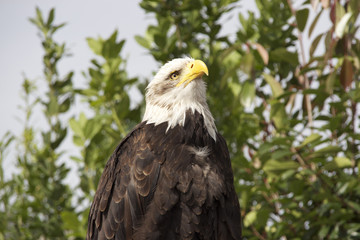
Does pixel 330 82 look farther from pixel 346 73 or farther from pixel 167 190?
pixel 167 190

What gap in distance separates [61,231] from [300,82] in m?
2.95

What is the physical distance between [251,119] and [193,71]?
38.3 inches

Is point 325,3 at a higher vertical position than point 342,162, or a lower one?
higher

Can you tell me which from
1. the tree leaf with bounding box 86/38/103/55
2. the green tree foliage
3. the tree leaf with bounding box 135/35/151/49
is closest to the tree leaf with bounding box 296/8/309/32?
the green tree foliage

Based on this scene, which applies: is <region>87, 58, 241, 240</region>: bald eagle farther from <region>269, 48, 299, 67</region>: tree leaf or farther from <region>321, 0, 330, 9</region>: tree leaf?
<region>321, 0, 330, 9</region>: tree leaf

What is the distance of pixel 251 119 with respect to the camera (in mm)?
4875

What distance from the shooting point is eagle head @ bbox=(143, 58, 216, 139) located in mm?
4168

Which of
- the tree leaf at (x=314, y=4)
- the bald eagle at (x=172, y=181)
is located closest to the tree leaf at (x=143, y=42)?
the bald eagle at (x=172, y=181)

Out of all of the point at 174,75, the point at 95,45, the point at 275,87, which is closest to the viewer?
the point at 174,75

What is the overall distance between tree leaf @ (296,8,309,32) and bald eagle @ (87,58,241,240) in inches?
42.5

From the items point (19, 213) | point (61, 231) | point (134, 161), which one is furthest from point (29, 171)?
point (134, 161)

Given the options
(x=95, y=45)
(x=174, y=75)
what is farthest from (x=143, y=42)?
(x=174, y=75)

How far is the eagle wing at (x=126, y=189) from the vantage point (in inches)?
148

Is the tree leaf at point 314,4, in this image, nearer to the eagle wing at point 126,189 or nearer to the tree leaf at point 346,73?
the tree leaf at point 346,73
